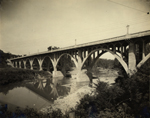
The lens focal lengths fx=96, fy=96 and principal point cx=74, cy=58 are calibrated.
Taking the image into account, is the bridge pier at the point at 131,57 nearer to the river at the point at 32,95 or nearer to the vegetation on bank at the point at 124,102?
the vegetation on bank at the point at 124,102

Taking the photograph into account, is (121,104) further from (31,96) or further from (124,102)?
(31,96)

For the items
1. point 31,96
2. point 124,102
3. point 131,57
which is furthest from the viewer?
point 31,96

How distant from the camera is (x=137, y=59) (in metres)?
15.0

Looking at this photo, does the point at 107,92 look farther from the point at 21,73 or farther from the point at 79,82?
the point at 21,73

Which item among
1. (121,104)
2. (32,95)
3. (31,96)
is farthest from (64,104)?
(32,95)

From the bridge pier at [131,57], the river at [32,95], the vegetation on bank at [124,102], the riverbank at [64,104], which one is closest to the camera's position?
the vegetation on bank at [124,102]

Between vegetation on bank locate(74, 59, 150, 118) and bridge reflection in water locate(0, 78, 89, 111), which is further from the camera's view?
bridge reflection in water locate(0, 78, 89, 111)

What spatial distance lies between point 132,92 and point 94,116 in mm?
2974

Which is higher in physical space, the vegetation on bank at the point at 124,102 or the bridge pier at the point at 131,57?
the bridge pier at the point at 131,57

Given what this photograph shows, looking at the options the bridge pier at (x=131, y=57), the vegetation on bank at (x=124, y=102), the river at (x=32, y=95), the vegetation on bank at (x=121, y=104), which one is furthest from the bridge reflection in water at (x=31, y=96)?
the bridge pier at (x=131, y=57)

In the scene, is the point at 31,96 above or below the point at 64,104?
below

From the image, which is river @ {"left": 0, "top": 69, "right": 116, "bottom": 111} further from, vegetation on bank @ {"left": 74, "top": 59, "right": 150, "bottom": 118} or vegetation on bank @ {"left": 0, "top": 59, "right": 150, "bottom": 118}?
vegetation on bank @ {"left": 74, "top": 59, "right": 150, "bottom": 118}

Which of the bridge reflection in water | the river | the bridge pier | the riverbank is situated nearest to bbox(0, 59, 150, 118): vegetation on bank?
the riverbank

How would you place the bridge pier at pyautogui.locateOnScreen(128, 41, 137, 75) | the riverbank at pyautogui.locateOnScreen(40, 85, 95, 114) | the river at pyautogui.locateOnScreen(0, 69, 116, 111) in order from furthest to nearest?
the bridge pier at pyautogui.locateOnScreen(128, 41, 137, 75) → the river at pyautogui.locateOnScreen(0, 69, 116, 111) → the riverbank at pyautogui.locateOnScreen(40, 85, 95, 114)
